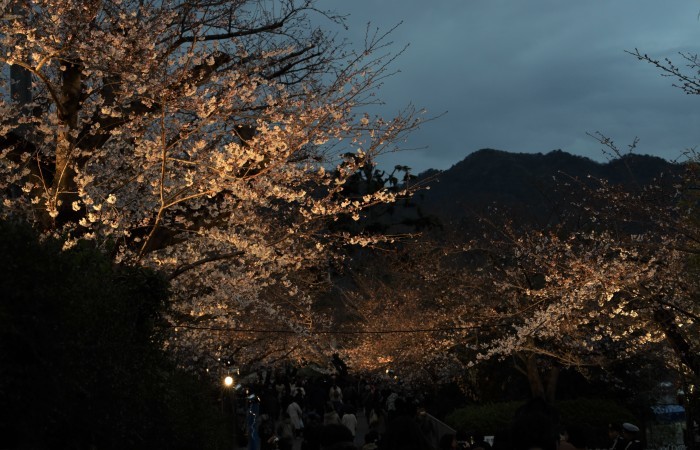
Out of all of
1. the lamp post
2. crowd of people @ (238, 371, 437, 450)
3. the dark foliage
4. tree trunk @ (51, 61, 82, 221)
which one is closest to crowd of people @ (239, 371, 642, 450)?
crowd of people @ (238, 371, 437, 450)

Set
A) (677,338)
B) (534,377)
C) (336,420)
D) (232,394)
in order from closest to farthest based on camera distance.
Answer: (336,420) < (677,338) < (232,394) < (534,377)

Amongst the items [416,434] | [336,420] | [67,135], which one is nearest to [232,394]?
[336,420]

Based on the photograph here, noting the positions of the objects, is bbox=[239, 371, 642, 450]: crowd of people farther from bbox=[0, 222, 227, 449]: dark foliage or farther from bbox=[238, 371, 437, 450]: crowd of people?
bbox=[0, 222, 227, 449]: dark foliage

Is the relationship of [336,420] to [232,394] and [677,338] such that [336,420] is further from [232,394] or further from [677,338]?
[232,394]

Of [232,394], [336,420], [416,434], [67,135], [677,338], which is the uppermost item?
[67,135]

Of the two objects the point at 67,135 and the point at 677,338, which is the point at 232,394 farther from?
the point at 67,135

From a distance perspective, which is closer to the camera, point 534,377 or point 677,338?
point 677,338

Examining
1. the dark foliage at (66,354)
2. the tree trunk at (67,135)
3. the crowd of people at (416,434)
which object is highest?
the tree trunk at (67,135)

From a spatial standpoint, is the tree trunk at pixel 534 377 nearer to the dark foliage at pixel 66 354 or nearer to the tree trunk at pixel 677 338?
the tree trunk at pixel 677 338

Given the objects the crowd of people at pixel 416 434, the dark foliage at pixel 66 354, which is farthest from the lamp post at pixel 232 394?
the dark foliage at pixel 66 354

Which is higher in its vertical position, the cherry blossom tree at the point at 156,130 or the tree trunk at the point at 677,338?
the cherry blossom tree at the point at 156,130

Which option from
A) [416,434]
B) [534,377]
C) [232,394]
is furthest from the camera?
[534,377]

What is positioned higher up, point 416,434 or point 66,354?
point 66,354

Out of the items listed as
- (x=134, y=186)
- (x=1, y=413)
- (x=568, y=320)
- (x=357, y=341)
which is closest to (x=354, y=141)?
(x=134, y=186)
